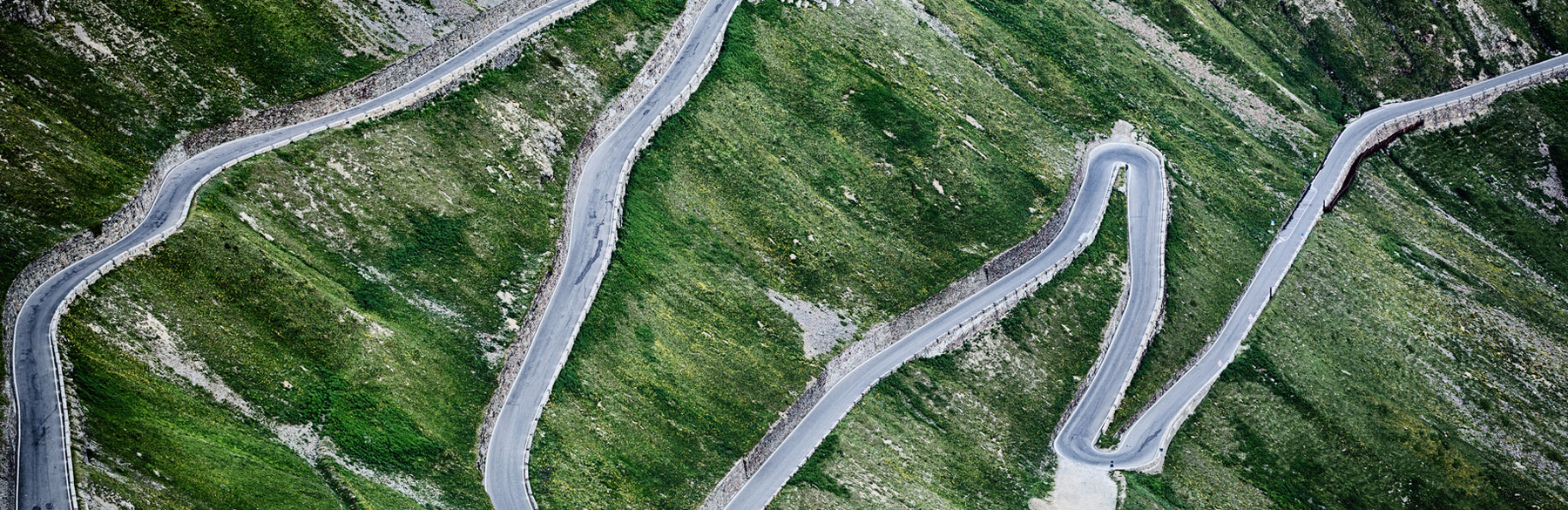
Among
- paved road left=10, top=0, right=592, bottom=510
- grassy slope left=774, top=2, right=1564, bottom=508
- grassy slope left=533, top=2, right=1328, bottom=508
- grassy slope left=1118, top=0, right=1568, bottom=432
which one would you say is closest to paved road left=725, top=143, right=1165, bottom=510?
grassy slope left=774, top=2, right=1564, bottom=508

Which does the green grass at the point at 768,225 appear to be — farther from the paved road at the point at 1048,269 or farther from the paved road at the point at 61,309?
the paved road at the point at 61,309

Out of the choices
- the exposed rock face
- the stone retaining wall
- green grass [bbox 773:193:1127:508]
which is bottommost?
the exposed rock face

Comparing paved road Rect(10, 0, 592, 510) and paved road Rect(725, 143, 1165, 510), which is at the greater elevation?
paved road Rect(725, 143, 1165, 510)

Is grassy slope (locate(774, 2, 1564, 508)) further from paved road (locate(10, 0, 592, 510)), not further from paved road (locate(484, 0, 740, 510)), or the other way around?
paved road (locate(10, 0, 592, 510))

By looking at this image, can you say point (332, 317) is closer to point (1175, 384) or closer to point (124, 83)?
point (124, 83)

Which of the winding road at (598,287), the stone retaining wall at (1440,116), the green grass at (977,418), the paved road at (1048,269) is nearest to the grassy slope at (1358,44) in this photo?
the stone retaining wall at (1440,116)

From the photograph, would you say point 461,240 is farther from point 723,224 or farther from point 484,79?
point 723,224

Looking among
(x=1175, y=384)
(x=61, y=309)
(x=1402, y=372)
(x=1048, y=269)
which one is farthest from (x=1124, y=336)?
(x=61, y=309)
